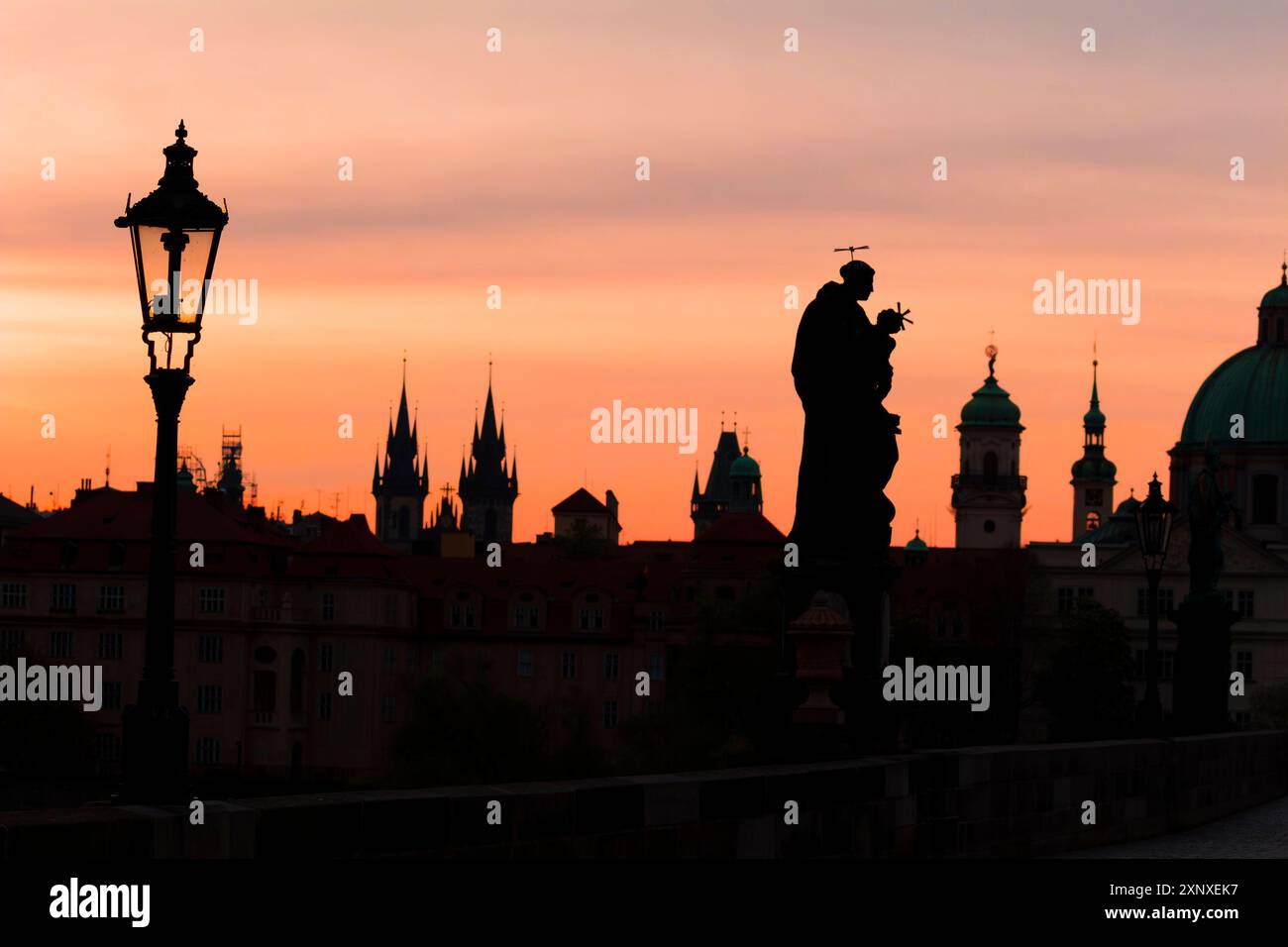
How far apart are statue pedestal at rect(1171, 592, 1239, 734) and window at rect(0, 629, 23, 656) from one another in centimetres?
10047

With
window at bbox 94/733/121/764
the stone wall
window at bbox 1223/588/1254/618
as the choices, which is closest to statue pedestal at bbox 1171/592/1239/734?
the stone wall

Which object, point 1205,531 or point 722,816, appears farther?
point 1205,531

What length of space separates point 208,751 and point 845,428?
376 ft

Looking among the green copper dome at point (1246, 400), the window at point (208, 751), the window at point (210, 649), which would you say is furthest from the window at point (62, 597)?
the green copper dome at point (1246, 400)

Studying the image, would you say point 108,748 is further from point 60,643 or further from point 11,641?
point 11,641

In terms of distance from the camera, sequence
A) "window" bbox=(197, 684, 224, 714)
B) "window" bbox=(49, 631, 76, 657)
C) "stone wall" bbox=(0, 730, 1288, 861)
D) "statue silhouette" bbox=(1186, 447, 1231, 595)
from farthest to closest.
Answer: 1. "window" bbox=(49, 631, 76, 657)
2. "window" bbox=(197, 684, 224, 714)
3. "statue silhouette" bbox=(1186, 447, 1231, 595)
4. "stone wall" bbox=(0, 730, 1288, 861)

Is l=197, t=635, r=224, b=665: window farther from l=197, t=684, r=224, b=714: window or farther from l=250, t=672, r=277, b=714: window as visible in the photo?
l=250, t=672, r=277, b=714: window

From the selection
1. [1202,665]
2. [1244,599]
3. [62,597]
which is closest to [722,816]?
[1202,665]

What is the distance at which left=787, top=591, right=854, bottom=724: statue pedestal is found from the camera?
1938 centimetres

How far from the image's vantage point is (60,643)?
133875 mm

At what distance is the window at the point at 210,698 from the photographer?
436ft

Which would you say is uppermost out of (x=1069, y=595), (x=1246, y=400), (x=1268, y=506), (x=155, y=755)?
(x=1246, y=400)

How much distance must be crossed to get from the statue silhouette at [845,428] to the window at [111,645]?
115491mm
